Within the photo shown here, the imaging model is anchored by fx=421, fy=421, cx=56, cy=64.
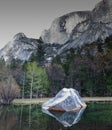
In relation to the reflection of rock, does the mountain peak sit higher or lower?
higher

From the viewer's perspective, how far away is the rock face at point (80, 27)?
385ft

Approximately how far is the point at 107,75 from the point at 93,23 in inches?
2440

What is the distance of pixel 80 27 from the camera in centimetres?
12612

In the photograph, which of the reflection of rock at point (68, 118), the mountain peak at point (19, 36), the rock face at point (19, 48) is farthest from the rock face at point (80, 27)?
the reflection of rock at point (68, 118)

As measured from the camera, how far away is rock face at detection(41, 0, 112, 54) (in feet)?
385

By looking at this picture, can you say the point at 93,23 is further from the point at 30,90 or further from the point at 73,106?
the point at 73,106

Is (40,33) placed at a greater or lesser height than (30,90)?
greater

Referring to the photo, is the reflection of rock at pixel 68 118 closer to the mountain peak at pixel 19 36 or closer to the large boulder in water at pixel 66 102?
the large boulder in water at pixel 66 102

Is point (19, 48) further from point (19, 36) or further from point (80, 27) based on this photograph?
point (80, 27)

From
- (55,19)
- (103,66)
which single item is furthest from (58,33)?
(103,66)

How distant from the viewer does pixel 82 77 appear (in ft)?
203

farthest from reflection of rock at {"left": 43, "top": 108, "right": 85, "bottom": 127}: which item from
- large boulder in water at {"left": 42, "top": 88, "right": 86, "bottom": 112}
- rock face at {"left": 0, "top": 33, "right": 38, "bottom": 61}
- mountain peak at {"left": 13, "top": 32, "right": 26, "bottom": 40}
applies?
rock face at {"left": 0, "top": 33, "right": 38, "bottom": 61}

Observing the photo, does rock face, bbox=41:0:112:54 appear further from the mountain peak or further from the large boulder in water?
the large boulder in water

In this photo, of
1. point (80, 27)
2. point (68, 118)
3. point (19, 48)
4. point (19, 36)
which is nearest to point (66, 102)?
point (68, 118)
